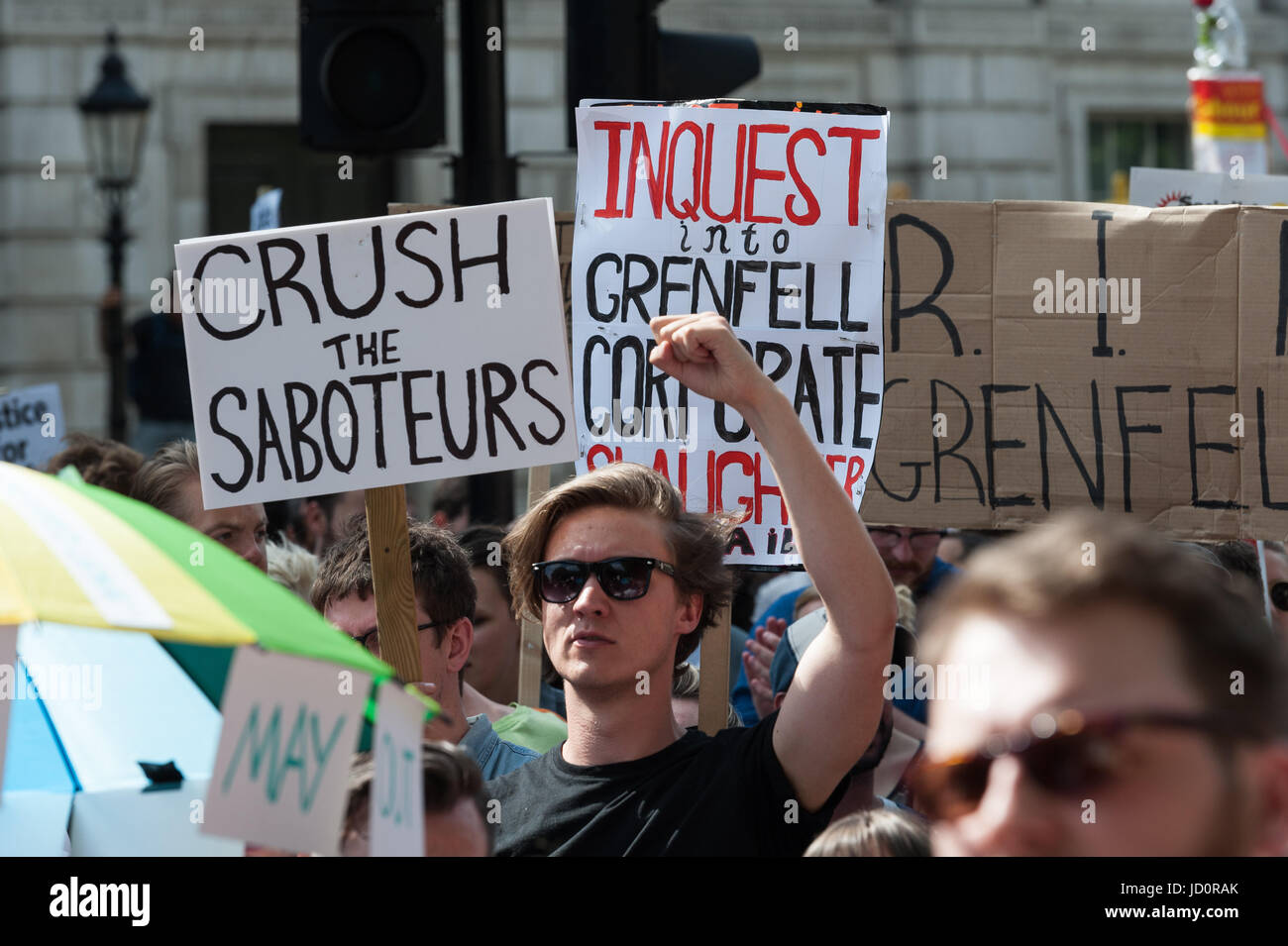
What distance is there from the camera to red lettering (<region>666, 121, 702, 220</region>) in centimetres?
365

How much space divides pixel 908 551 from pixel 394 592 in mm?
1869

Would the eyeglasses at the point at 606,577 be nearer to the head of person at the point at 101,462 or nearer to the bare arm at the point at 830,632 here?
the bare arm at the point at 830,632

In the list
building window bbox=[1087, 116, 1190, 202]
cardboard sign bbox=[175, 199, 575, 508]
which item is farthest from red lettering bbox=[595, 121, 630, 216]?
building window bbox=[1087, 116, 1190, 202]

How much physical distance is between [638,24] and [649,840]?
3.07m

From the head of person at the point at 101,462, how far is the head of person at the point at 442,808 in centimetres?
269

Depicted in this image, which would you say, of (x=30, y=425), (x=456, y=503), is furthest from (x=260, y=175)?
(x=456, y=503)

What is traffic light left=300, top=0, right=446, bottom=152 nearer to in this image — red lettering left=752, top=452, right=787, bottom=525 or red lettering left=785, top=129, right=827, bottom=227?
red lettering left=785, top=129, right=827, bottom=227

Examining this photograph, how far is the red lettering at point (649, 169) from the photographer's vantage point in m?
3.66

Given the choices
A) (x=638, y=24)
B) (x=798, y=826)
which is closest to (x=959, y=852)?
(x=798, y=826)

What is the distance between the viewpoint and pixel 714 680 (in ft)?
11.0

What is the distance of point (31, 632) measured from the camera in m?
2.43

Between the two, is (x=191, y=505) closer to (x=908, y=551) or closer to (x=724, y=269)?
(x=724, y=269)
